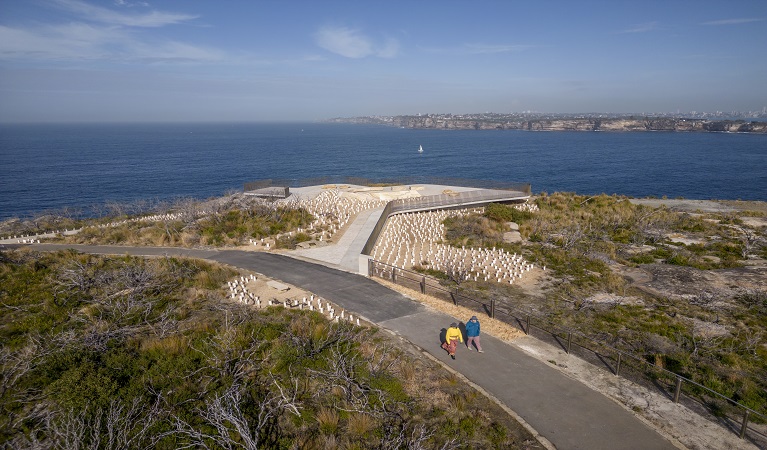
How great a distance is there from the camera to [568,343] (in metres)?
11.7

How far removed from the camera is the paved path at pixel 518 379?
8305mm

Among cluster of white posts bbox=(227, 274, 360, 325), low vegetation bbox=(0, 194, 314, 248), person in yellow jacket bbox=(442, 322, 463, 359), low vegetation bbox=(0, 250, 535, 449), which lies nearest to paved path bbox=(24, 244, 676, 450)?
person in yellow jacket bbox=(442, 322, 463, 359)

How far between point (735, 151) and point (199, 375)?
139670mm

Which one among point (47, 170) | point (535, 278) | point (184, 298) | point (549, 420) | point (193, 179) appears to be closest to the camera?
point (549, 420)

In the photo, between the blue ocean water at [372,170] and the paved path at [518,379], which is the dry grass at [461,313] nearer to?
the paved path at [518,379]

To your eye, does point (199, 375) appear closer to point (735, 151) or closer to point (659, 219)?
point (659, 219)

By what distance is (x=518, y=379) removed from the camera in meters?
10.2

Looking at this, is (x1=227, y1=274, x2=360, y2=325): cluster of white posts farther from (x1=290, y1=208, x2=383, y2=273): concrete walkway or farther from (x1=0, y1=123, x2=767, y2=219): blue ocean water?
(x1=0, y1=123, x2=767, y2=219): blue ocean water

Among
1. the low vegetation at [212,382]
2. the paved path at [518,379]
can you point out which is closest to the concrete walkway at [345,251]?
the paved path at [518,379]

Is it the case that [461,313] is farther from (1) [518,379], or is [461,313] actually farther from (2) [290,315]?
(2) [290,315]

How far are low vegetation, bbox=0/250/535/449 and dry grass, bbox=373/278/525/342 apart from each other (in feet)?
9.22

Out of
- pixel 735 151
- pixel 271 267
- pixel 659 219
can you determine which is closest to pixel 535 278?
pixel 271 267

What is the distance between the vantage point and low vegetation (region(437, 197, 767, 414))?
39.1 ft

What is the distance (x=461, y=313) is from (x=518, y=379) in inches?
157
